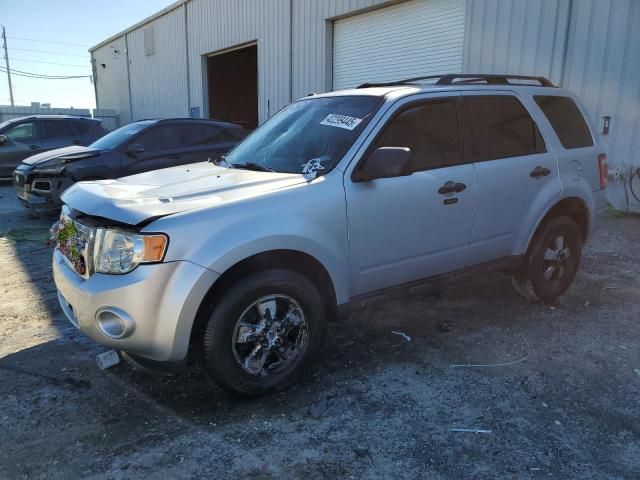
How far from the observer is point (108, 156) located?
7.93m

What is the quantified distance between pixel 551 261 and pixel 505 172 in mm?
1077

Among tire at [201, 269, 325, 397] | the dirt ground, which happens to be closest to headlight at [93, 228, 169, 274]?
tire at [201, 269, 325, 397]

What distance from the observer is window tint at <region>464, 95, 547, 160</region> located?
13.2 feet

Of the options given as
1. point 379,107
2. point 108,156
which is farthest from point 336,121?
point 108,156

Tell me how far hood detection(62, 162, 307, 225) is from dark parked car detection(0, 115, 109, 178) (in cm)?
966

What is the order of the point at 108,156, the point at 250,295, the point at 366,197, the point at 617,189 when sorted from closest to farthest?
1. the point at 250,295
2. the point at 366,197
3. the point at 108,156
4. the point at 617,189

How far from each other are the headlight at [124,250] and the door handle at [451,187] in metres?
1.98

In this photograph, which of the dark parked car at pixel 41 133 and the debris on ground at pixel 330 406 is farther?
the dark parked car at pixel 41 133

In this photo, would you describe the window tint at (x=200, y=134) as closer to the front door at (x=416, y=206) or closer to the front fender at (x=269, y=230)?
the front door at (x=416, y=206)

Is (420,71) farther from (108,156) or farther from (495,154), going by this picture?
(495,154)

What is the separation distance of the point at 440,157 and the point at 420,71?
24.9 ft

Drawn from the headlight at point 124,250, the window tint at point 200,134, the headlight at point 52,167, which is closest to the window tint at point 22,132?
the headlight at point 52,167

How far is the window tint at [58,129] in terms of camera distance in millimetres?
12180

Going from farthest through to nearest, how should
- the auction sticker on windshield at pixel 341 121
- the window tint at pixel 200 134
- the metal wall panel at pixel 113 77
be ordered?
the metal wall panel at pixel 113 77
the window tint at pixel 200 134
the auction sticker on windshield at pixel 341 121
